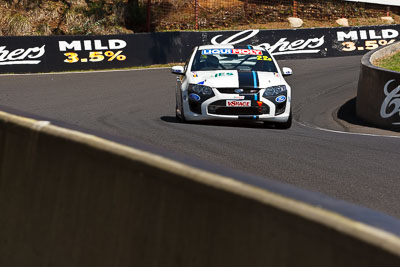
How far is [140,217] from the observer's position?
3088mm

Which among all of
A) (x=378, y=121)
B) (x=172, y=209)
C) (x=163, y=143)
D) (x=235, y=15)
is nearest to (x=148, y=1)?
(x=235, y=15)

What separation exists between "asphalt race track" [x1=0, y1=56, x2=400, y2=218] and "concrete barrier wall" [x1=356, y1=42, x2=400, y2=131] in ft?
1.21

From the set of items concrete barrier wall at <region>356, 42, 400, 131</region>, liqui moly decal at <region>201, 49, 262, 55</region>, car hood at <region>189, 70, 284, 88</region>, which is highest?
liqui moly decal at <region>201, 49, 262, 55</region>

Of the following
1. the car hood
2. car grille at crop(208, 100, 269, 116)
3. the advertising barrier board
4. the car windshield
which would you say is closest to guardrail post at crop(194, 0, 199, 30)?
the advertising barrier board

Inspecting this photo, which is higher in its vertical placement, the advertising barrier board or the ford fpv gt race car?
the ford fpv gt race car

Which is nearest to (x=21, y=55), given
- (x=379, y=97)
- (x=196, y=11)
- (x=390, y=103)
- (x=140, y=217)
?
(x=196, y=11)

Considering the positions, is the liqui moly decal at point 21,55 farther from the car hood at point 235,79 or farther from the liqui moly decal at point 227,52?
the car hood at point 235,79

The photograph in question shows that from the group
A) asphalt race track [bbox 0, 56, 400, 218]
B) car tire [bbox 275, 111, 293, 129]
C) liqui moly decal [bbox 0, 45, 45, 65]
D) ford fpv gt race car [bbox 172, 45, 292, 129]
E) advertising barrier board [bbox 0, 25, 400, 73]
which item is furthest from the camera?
advertising barrier board [bbox 0, 25, 400, 73]

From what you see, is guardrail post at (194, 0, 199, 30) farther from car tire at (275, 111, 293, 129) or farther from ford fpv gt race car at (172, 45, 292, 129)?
car tire at (275, 111, 293, 129)

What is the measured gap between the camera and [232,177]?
2.52 metres

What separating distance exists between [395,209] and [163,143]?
4301mm

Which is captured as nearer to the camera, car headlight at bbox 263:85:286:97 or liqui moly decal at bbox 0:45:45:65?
car headlight at bbox 263:85:286:97

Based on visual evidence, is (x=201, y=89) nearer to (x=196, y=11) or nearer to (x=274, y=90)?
(x=274, y=90)

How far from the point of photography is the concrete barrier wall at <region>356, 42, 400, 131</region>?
45.7ft
